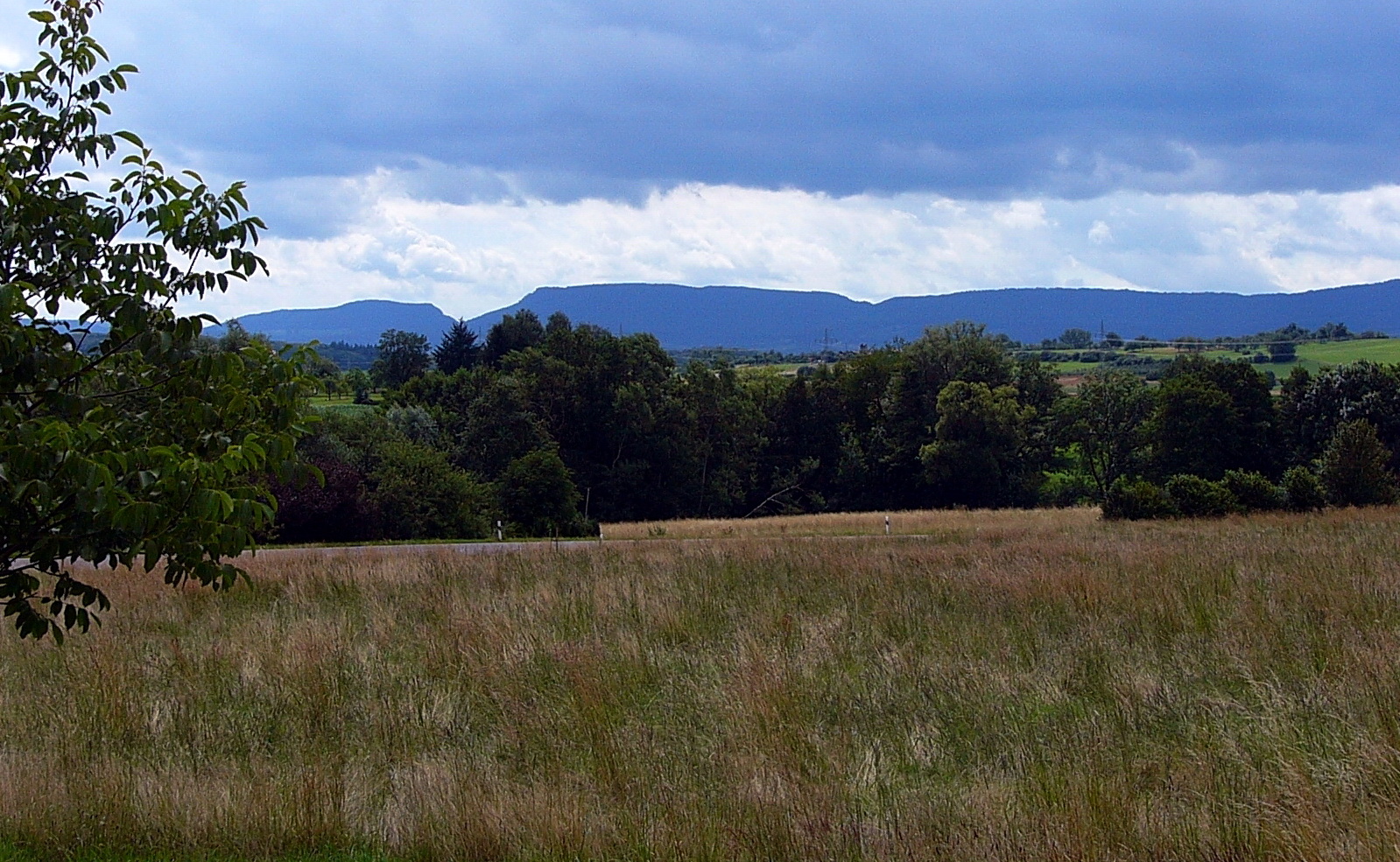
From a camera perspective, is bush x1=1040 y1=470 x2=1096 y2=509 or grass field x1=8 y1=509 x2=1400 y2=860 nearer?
grass field x1=8 y1=509 x2=1400 y2=860

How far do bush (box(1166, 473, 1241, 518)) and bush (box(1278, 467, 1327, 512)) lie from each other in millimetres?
1597

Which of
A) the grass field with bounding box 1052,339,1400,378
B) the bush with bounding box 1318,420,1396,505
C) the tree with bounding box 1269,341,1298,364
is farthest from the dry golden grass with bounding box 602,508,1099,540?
the tree with bounding box 1269,341,1298,364

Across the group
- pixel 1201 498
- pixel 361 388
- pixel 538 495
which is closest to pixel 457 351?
pixel 361 388

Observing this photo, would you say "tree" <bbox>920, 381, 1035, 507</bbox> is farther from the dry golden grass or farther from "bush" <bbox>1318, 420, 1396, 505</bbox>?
"bush" <bbox>1318, 420, 1396, 505</bbox>

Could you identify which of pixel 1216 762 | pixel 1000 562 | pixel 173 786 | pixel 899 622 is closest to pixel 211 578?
pixel 173 786

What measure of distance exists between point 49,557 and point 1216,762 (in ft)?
19.5

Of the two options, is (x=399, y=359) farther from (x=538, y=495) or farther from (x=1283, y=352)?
(x=1283, y=352)

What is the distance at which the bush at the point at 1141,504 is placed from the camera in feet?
104

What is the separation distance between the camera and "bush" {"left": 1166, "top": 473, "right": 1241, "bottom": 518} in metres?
31.0

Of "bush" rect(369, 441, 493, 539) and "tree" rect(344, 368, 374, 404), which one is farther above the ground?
"tree" rect(344, 368, 374, 404)

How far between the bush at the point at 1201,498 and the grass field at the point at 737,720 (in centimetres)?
1795

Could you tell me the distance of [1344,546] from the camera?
15.1m

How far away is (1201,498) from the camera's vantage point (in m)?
31.3

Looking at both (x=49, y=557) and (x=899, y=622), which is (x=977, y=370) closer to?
(x=899, y=622)
